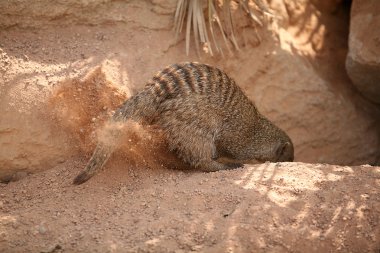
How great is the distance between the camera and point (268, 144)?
159 inches

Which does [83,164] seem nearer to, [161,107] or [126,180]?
[126,180]

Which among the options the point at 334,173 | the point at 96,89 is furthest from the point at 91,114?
the point at 334,173

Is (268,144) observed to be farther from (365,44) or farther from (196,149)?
(365,44)

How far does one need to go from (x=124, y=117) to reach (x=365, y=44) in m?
2.48

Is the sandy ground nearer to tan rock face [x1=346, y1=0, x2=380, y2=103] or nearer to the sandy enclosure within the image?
the sandy enclosure

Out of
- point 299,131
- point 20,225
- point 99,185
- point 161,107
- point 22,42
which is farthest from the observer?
point 299,131

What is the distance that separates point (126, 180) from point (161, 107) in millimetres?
602

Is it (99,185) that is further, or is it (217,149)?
(217,149)

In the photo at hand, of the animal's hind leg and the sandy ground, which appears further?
the animal's hind leg

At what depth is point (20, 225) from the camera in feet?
8.98

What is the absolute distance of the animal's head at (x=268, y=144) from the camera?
3.98m

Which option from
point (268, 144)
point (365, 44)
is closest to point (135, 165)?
point (268, 144)

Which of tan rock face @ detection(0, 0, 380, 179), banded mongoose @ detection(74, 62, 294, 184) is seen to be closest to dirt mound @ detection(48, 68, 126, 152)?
tan rock face @ detection(0, 0, 380, 179)

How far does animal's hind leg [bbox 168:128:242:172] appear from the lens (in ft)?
11.2
